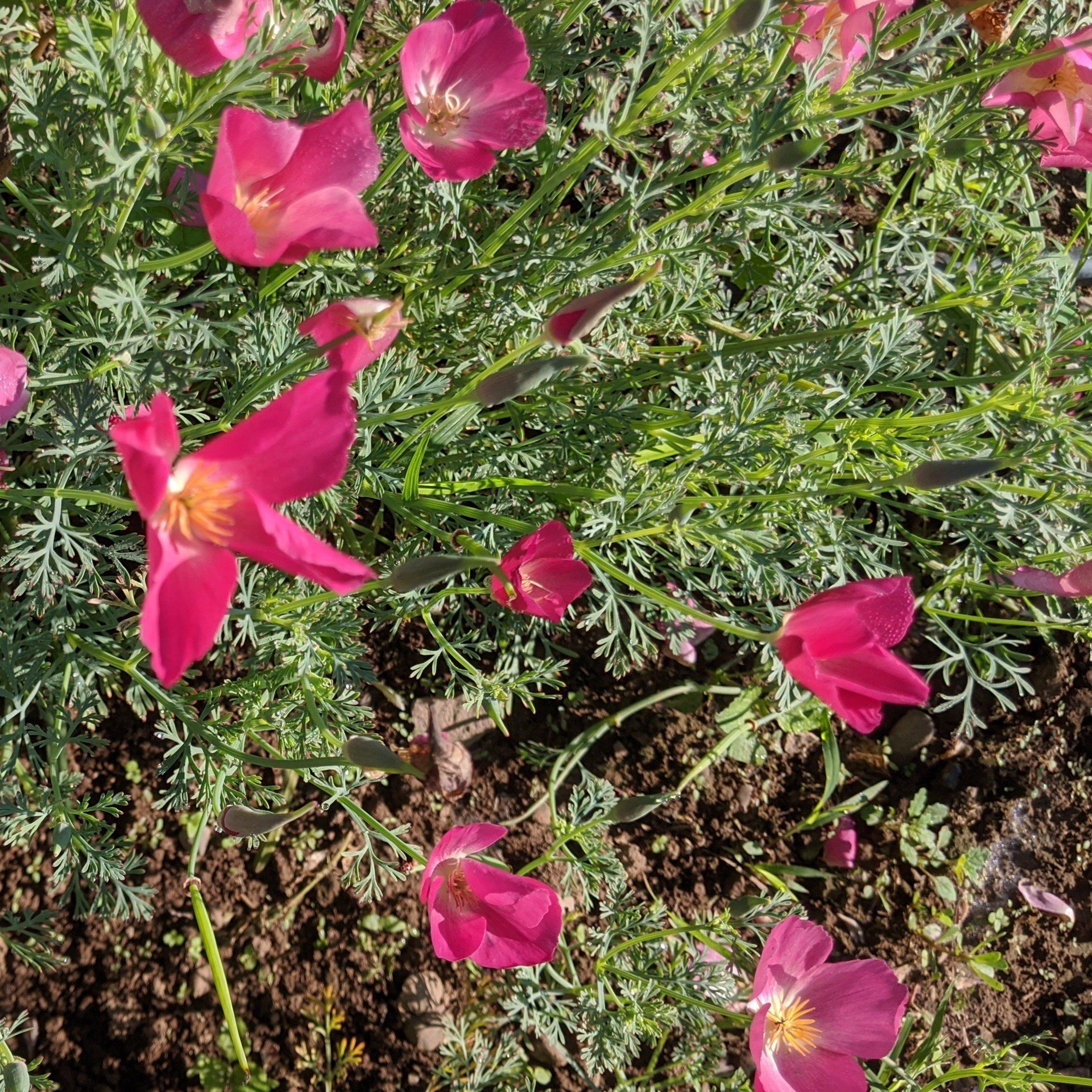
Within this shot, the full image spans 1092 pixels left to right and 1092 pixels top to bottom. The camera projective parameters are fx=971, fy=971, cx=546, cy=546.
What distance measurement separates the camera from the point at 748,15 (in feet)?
4.40

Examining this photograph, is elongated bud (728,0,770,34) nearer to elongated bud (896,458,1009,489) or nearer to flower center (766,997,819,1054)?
elongated bud (896,458,1009,489)

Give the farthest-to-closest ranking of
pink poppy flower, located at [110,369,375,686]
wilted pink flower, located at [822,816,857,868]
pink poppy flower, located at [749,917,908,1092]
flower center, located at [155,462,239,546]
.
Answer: wilted pink flower, located at [822,816,857,868] → pink poppy flower, located at [749,917,908,1092] → flower center, located at [155,462,239,546] → pink poppy flower, located at [110,369,375,686]

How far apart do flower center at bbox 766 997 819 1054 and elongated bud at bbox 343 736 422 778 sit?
0.89m

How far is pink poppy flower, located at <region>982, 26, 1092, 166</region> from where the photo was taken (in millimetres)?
1672

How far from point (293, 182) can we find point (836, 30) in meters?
1.04

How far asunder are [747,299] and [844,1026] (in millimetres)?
1609

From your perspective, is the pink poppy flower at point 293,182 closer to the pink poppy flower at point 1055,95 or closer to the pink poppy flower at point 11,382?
the pink poppy flower at point 11,382

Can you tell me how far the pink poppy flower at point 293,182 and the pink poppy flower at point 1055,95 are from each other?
1156mm

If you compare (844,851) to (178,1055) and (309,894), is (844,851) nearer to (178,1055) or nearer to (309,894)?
(309,894)

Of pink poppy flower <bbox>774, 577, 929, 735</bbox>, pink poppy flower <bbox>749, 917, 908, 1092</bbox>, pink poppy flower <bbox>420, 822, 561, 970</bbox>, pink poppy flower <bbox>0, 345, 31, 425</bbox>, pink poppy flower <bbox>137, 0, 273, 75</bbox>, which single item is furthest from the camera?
pink poppy flower <bbox>749, 917, 908, 1092</bbox>

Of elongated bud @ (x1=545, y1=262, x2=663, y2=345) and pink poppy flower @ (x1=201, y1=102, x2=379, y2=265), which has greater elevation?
pink poppy flower @ (x1=201, y1=102, x2=379, y2=265)

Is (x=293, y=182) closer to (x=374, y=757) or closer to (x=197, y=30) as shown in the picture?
(x=197, y=30)

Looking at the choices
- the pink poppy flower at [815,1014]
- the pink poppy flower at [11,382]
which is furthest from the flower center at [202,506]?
the pink poppy flower at [815,1014]

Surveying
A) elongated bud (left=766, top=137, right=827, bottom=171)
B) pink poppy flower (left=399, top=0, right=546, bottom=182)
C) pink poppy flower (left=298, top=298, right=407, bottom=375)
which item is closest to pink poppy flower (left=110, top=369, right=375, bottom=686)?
pink poppy flower (left=298, top=298, right=407, bottom=375)
